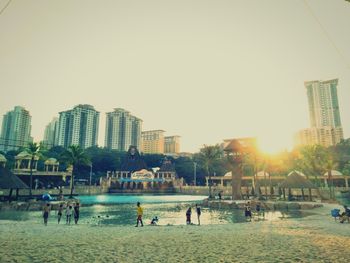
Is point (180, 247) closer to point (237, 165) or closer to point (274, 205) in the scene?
point (274, 205)

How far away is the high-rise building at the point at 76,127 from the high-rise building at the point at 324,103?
5630 inches

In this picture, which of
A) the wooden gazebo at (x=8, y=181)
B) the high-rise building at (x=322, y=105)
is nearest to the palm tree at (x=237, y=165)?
the wooden gazebo at (x=8, y=181)

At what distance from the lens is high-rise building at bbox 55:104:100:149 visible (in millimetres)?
172750

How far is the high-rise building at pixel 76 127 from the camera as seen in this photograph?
567 feet

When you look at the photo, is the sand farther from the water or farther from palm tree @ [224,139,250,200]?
palm tree @ [224,139,250,200]

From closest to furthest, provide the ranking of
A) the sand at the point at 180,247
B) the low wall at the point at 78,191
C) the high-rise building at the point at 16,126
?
the sand at the point at 180,247 < the low wall at the point at 78,191 < the high-rise building at the point at 16,126

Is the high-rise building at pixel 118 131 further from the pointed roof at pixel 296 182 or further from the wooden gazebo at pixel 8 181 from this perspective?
the pointed roof at pixel 296 182

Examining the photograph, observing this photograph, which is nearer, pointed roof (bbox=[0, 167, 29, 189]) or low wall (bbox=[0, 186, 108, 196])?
pointed roof (bbox=[0, 167, 29, 189])

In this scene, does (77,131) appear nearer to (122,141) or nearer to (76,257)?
(122,141)

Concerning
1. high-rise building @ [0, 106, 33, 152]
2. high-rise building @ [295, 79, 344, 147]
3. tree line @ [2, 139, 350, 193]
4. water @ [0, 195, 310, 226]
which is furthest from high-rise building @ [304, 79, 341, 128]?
high-rise building @ [0, 106, 33, 152]

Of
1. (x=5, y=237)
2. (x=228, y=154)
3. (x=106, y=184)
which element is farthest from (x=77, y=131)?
(x=5, y=237)

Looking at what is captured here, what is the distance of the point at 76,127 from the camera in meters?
175

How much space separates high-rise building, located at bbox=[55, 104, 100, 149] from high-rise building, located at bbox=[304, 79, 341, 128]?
143005 mm

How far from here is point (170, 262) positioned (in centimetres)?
970
